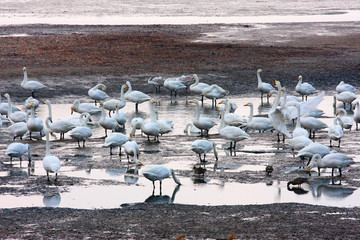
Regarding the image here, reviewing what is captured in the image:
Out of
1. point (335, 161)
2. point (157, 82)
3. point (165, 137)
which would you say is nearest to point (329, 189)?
point (335, 161)

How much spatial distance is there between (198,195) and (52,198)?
282 centimetres

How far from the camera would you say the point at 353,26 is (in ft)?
139

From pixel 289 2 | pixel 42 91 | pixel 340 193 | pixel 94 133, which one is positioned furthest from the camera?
pixel 289 2

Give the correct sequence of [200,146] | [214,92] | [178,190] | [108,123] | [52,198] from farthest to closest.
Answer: [214,92]
[108,123]
[200,146]
[178,190]
[52,198]

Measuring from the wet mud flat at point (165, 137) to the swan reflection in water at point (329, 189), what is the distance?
272mm

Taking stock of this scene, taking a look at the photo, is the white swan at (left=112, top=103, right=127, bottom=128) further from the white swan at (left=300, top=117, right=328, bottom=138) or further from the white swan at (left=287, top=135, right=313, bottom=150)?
the white swan at (left=287, top=135, right=313, bottom=150)

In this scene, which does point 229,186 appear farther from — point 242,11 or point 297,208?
point 242,11

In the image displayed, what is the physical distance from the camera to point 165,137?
17.2 metres

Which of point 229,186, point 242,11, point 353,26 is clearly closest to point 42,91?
point 229,186

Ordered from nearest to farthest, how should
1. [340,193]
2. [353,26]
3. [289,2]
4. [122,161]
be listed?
[340,193]
[122,161]
[353,26]
[289,2]

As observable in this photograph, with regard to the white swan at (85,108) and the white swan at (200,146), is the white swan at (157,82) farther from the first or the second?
the white swan at (200,146)

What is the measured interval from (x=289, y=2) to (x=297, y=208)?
57.6m

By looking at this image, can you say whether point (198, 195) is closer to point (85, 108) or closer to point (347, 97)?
point (85, 108)

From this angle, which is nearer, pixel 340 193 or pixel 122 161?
pixel 340 193
